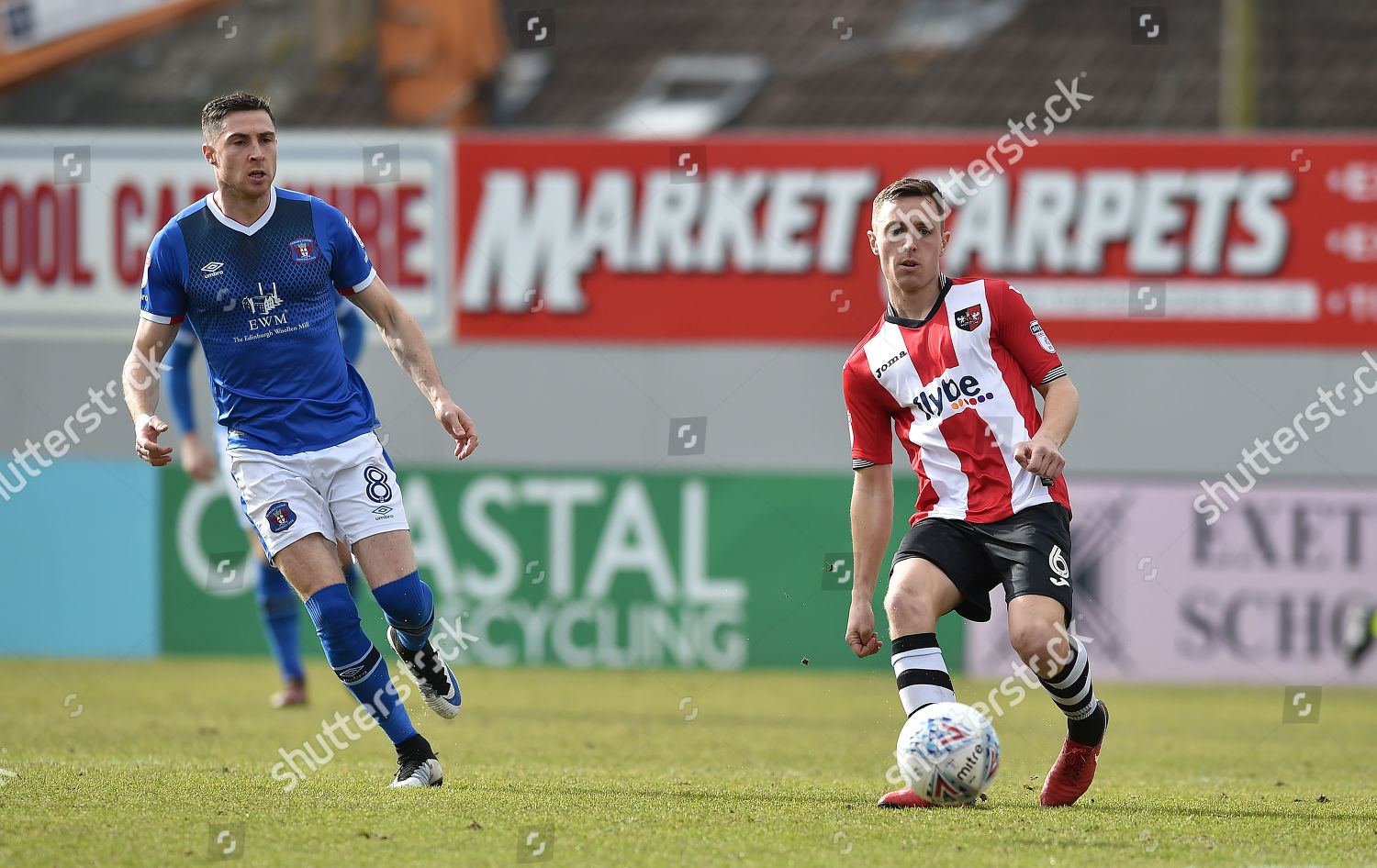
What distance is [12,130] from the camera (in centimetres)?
1241

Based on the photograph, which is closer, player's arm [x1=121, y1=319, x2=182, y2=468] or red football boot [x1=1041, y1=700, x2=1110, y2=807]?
red football boot [x1=1041, y1=700, x2=1110, y2=807]

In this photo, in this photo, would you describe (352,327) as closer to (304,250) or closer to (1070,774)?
(304,250)

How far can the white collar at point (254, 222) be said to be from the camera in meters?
5.23

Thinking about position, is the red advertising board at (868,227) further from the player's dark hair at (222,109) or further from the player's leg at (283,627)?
the player's dark hair at (222,109)

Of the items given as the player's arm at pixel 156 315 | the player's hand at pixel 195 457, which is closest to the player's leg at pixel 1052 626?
the player's arm at pixel 156 315

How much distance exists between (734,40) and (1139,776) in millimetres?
12529

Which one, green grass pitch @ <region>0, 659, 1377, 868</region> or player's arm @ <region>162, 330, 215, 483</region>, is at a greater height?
player's arm @ <region>162, 330, 215, 483</region>

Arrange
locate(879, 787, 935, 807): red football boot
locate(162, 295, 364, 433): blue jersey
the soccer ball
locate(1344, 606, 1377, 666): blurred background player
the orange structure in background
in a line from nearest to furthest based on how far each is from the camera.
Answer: the soccer ball → locate(879, 787, 935, 807): red football boot → locate(162, 295, 364, 433): blue jersey → locate(1344, 606, 1377, 666): blurred background player → the orange structure in background

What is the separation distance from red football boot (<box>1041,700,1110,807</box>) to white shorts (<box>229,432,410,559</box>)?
7.63ft

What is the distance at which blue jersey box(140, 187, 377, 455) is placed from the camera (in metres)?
5.18

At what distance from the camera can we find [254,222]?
5.26 metres

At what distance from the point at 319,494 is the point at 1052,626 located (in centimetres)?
244

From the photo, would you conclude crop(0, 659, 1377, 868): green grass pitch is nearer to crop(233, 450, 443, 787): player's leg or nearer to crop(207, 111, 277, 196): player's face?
crop(233, 450, 443, 787): player's leg

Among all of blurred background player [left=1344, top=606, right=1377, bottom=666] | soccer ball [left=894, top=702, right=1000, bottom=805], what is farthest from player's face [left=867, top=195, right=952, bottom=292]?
blurred background player [left=1344, top=606, right=1377, bottom=666]
